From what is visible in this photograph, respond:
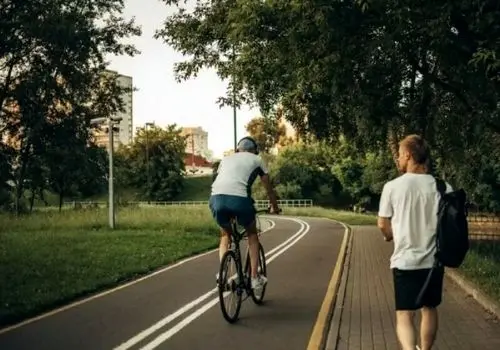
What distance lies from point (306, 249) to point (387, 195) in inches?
521

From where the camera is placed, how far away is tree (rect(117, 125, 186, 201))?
8831cm

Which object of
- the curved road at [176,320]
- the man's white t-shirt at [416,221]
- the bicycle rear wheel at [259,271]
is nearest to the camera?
the man's white t-shirt at [416,221]

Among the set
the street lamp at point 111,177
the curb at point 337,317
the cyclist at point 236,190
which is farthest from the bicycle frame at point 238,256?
the street lamp at point 111,177

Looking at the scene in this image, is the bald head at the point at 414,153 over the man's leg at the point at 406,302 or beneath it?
over

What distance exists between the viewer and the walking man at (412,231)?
445 centimetres

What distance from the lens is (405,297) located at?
449 cm

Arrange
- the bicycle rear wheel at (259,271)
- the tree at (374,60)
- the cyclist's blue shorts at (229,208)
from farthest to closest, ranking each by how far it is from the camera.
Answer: the tree at (374,60), the bicycle rear wheel at (259,271), the cyclist's blue shorts at (229,208)

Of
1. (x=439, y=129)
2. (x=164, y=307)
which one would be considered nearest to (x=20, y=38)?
(x=439, y=129)

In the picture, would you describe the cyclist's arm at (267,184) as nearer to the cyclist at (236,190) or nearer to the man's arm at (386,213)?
the cyclist at (236,190)

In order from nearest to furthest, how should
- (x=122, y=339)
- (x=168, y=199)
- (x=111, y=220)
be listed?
(x=122, y=339) < (x=111, y=220) < (x=168, y=199)

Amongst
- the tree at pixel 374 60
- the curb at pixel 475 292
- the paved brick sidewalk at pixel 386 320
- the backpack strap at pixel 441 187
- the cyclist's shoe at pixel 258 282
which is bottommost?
the paved brick sidewalk at pixel 386 320

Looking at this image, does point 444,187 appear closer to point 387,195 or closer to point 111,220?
point 387,195

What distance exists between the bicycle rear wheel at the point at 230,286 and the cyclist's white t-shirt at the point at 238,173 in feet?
2.33

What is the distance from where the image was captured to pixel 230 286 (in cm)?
704
